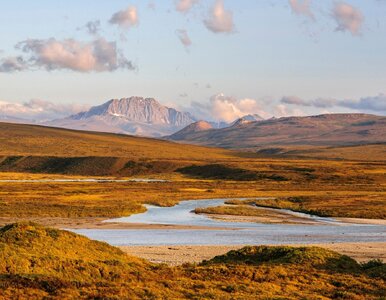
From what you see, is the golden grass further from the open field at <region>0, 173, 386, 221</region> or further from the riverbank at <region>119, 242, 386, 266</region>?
the riverbank at <region>119, 242, 386, 266</region>

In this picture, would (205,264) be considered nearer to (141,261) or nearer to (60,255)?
(141,261)

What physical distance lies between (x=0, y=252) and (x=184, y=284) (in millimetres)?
8866

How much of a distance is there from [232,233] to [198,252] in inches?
625

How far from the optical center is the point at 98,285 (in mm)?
28062

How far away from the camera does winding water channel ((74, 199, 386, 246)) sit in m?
57.2

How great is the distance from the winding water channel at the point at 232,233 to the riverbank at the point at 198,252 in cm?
415

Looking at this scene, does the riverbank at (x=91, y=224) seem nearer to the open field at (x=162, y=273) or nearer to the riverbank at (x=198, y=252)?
the riverbank at (x=198, y=252)

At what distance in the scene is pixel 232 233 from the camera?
63562 mm

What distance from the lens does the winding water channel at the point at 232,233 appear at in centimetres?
5722

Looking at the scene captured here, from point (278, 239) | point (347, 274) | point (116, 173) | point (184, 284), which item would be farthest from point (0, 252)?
point (116, 173)

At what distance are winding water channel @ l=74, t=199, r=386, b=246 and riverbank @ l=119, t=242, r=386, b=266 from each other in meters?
4.15

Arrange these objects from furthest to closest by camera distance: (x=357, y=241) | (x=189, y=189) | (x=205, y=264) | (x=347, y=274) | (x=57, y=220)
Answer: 1. (x=189, y=189)
2. (x=57, y=220)
3. (x=357, y=241)
4. (x=205, y=264)
5. (x=347, y=274)

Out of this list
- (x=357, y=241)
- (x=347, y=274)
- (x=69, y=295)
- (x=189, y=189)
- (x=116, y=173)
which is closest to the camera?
(x=69, y=295)

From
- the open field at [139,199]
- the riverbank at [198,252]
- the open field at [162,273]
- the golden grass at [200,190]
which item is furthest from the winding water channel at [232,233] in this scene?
the open field at [162,273]
